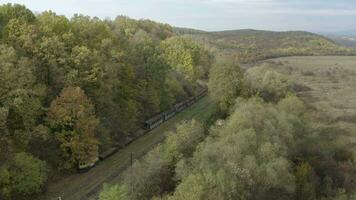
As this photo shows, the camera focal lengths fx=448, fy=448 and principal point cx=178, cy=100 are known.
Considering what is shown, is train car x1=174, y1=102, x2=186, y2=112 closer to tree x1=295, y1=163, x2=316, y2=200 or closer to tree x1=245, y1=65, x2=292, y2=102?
tree x1=245, y1=65, x2=292, y2=102

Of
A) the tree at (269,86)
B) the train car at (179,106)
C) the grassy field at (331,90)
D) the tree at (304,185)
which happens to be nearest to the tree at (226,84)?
the tree at (269,86)

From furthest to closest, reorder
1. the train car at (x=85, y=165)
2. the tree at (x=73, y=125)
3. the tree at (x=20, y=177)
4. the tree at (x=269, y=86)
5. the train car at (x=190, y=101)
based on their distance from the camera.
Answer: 1. the train car at (x=190, y=101)
2. the tree at (x=269, y=86)
3. the train car at (x=85, y=165)
4. the tree at (x=73, y=125)
5. the tree at (x=20, y=177)

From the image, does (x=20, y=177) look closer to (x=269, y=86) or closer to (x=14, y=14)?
(x=14, y=14)

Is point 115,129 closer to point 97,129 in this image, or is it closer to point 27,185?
point 97,129

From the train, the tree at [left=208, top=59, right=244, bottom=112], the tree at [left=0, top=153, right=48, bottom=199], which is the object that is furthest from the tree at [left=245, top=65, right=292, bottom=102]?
the tree at [left=0, top=153, right=48, bottom=199]

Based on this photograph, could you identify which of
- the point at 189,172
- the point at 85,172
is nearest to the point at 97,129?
the point at 85,172

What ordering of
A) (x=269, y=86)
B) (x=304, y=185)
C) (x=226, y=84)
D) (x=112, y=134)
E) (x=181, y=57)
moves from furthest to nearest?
(x=181, y=57), (x=269, y=86), (x=226, y=84), (x=112, y=134), (x=304, y=185)

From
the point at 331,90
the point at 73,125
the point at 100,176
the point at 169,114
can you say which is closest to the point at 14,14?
the point at 73,125

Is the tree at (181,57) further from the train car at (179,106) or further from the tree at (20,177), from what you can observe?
the tree at (20,177)
